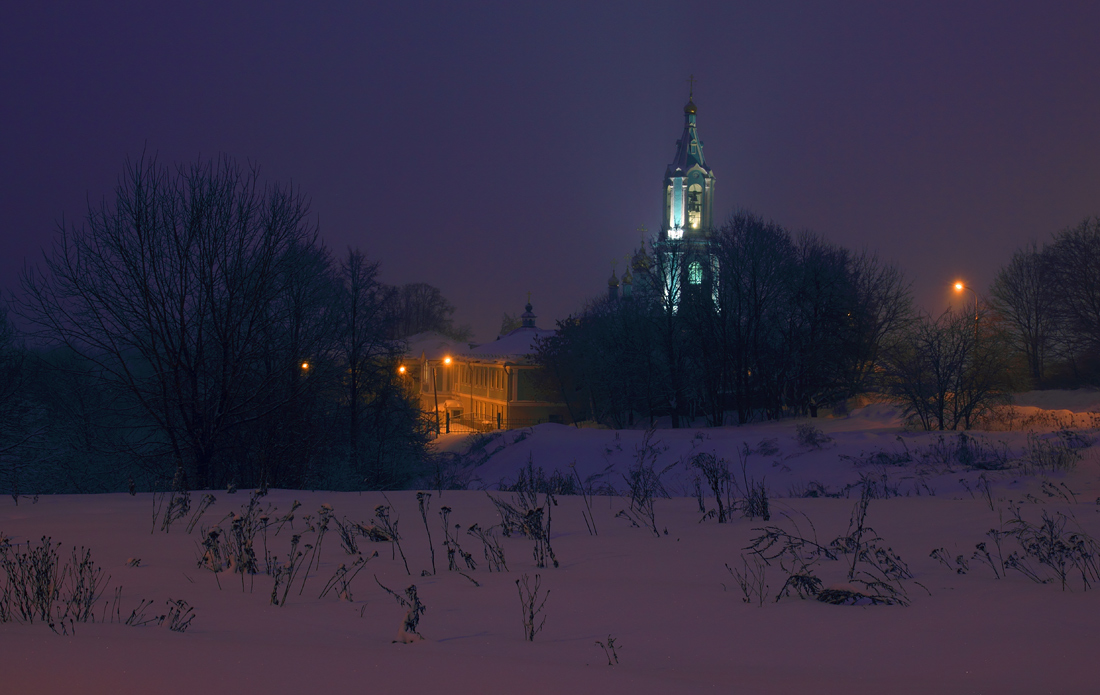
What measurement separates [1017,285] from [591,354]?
29546 mm

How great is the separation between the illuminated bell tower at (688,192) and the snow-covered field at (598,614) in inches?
2066

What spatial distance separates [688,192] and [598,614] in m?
57.5

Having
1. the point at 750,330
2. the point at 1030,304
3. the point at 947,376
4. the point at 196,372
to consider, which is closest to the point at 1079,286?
the point at 1030,304

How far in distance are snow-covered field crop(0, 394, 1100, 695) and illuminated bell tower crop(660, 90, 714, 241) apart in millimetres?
52466

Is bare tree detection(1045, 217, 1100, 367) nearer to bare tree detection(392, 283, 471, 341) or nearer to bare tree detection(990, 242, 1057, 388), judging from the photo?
bare tree detection(990, 242, 1057, 388)

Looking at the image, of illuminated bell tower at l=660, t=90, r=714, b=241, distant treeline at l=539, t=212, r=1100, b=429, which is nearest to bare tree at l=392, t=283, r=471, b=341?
illuminated bell tower at l=660, t=90, r=714, b=241

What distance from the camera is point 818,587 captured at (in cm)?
422

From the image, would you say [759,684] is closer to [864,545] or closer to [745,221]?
[864,545]

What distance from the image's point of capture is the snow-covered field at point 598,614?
2645 millimetres

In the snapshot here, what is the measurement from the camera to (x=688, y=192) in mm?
58406

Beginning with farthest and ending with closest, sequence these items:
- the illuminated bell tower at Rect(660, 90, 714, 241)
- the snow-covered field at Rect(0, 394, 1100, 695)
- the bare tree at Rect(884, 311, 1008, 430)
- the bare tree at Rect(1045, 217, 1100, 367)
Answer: the illuminated bell tower at Rect(660, 90, 714, 241) → the bare tree at Rect(1045, 217, 1100, 367) → the bare tree at Rect(884, 311, 1008, 430) → the snow-covered field at Rect(0, 394, 1100, 695)

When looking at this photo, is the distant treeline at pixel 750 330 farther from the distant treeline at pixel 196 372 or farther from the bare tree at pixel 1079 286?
the distant treeline at pixel 196 372

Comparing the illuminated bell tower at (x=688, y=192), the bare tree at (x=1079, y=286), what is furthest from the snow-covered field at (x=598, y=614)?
the illuminated bell tower at (x=688, y=192)

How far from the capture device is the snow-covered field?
8.68 feet
